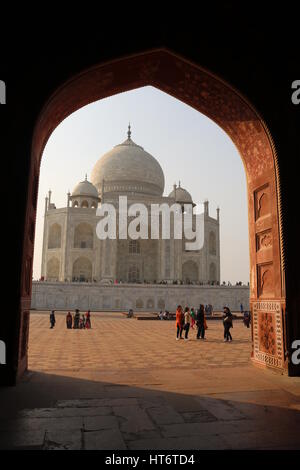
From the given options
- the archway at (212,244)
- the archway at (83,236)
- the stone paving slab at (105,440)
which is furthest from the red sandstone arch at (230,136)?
the archway at (212,244)

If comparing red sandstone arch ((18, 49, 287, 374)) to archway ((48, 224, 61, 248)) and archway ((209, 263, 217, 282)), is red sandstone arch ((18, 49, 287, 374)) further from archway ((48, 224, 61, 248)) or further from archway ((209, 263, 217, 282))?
archway ((209, 263, 217, 282))

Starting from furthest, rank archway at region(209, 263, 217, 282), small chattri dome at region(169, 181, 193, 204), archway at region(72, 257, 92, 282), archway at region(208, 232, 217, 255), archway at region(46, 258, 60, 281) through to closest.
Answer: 1. small chattri dome at region(169, 181, 193, 204)
2. archway at region(208, 232, 217, 255)
3. archway at region(209, 263, 217, 282)
4. archway at region(46, 258, 60, 281)
5. archway at region(72, 257, 92, 282)

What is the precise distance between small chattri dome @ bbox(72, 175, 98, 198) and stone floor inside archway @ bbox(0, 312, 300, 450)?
33.8m

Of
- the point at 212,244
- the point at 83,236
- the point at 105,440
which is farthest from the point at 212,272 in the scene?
the point at 105,440

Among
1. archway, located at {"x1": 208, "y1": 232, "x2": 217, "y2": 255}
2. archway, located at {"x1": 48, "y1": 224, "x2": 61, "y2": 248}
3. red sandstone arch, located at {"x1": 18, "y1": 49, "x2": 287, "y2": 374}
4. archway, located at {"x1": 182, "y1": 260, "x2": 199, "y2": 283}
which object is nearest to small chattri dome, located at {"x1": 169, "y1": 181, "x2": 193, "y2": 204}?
archway, located at {"x1": 208, "y1": 232, "x2": 217, "y2": 255}

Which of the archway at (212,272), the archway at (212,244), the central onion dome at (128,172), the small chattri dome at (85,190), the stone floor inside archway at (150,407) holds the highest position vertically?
the central onion dome at (128,172)

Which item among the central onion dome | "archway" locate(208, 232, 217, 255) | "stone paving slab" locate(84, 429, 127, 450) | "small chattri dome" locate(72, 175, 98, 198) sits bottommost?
"stone paving slab" locate(84, 429, 127, 450)

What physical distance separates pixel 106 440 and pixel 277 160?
489 cm

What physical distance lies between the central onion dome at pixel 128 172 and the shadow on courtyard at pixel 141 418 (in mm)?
35801

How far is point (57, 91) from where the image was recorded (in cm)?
550

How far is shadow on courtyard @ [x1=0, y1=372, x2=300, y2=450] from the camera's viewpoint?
282 centimetres

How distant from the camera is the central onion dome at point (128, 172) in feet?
133

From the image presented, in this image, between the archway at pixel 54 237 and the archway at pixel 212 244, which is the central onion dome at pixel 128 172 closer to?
the archway at pixel 54 237
